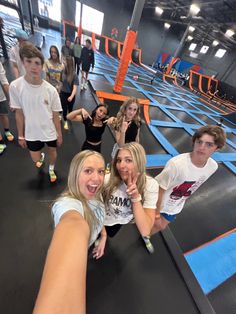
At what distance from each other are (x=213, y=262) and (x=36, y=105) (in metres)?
3.18

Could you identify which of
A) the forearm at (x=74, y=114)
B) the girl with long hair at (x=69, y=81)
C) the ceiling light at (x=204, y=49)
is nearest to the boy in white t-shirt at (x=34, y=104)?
the forearm at (x=74, y=114)

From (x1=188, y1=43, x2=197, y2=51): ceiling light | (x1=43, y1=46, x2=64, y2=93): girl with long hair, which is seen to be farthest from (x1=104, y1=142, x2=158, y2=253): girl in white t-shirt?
(x1=188, y1=43, x2=197, y2=51): ceiling light

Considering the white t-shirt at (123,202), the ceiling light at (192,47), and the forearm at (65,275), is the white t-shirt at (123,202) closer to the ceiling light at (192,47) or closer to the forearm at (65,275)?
the forearm at (65,275)

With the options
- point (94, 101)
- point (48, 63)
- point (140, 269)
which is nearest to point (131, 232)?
point (140, 269)

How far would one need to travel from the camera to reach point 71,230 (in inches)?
27.7

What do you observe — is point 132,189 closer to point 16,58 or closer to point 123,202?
point 123,202

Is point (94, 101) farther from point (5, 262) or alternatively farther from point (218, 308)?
point (218, 308)

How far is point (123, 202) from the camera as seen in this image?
1.30 metres

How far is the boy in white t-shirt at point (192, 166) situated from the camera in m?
1.40

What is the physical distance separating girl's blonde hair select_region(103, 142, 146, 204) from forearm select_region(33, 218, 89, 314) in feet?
1.83

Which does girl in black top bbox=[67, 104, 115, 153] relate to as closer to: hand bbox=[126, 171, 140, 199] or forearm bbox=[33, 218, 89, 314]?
hand bbox=[126, 171, 140, 199]

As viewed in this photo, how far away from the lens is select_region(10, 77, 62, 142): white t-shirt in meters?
1.59

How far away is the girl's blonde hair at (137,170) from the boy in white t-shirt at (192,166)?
17.2 inches

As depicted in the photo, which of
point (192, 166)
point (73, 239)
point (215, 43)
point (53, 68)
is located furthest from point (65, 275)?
point (215, 43)
